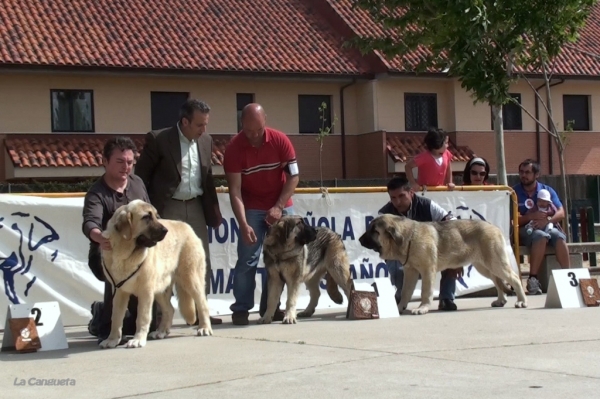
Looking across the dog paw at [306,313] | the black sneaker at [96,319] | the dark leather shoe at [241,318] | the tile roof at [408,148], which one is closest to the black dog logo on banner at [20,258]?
the black sneaker at [96,319]

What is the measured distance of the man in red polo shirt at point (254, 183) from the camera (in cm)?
991

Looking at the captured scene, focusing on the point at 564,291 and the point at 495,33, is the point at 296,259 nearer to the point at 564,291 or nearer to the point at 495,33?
the point at 564,291

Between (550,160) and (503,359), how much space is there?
3324 cm

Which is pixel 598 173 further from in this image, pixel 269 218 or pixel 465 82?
pixel 269 218

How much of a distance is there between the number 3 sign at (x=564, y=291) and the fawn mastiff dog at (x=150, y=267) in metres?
3.95

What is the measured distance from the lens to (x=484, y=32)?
15.5 metres

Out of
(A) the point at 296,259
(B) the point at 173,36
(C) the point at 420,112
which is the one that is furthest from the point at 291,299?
(C) the point at 420,112

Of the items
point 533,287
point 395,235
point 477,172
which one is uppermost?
point 477,172

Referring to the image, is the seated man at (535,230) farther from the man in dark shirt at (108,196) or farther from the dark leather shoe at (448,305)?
the man in dark shirt at (108,196)

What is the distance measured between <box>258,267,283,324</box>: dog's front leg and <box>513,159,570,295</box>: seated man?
14.0ft

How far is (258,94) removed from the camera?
114 feet

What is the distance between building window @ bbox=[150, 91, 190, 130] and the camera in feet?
110

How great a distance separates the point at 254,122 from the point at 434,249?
2479 mm

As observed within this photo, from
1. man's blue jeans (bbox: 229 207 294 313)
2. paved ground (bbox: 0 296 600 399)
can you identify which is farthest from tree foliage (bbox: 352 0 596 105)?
paved ground (bbox: 0 296 600 399)
